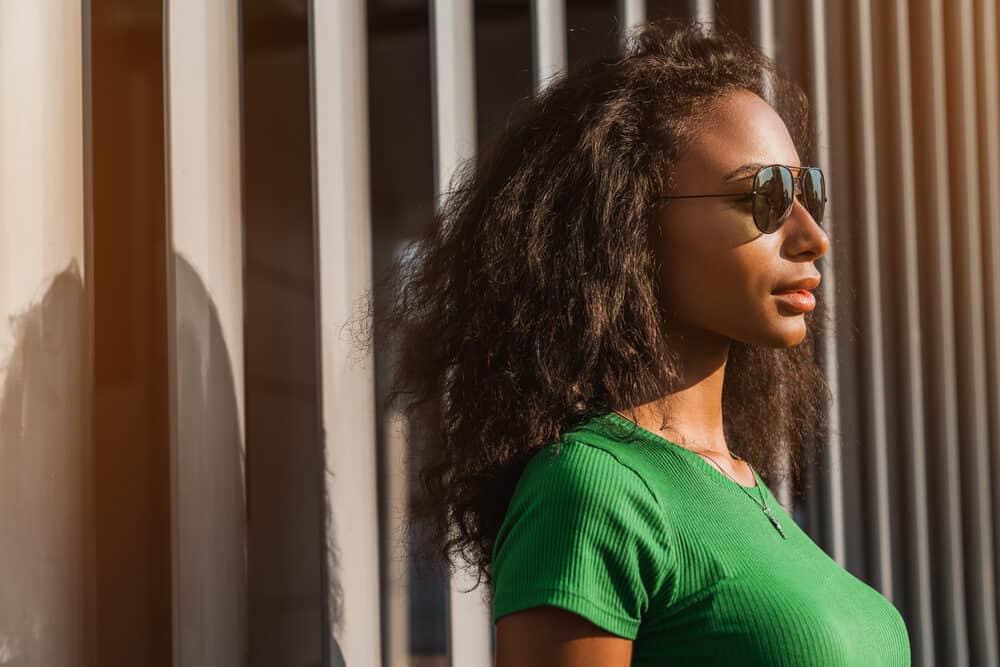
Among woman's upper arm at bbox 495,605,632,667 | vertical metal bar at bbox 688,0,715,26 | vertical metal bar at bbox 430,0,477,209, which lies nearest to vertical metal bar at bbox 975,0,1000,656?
vertical metal bar at bbox 688,0,715,26

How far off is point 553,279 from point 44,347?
3.10 feet

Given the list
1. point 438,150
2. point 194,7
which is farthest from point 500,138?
point 194,7

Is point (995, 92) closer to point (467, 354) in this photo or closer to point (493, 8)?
point (493, 8)

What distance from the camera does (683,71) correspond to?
72.6 inches

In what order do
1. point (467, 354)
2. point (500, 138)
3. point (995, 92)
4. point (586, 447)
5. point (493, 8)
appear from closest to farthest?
point (586, 447) → point (467, 354) → point (500, 138) → point (995, 92) → point (493, 8)

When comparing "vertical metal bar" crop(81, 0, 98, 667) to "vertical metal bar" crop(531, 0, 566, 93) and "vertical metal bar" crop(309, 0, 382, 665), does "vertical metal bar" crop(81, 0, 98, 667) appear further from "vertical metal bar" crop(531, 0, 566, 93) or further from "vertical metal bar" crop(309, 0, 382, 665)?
"vertical metal bar" crop(531, 0, 566, 93)

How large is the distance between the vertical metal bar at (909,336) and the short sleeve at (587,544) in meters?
1.33

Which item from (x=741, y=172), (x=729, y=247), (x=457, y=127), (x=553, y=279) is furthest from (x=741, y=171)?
(x=457, y=127)

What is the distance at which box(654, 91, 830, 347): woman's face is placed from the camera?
1.68 meters

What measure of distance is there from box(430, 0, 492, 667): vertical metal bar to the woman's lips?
898mm

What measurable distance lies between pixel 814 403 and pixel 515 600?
1.24m

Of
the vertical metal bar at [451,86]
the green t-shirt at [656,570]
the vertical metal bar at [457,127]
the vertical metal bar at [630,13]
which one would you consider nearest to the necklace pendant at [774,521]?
the green t-shirt at [656,570]

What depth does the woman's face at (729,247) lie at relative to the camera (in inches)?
66.1

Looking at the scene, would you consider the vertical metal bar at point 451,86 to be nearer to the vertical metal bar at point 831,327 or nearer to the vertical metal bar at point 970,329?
Answer: the vertical metal bar at point 831,327
